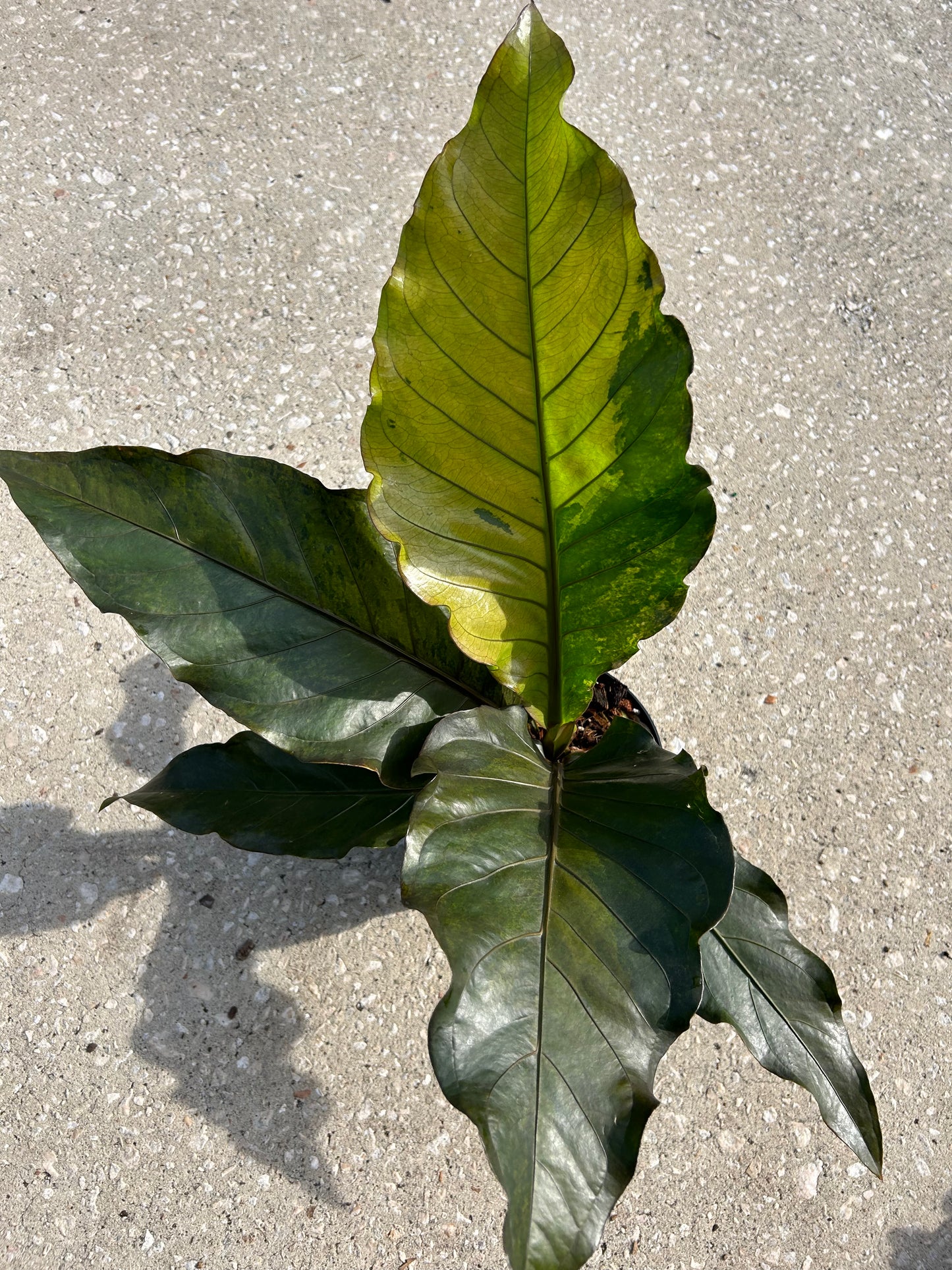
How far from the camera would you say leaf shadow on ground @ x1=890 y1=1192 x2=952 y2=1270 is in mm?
1094

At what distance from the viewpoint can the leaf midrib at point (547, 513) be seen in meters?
0.63

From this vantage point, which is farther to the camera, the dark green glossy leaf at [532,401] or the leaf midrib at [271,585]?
the leaf midrib at [271,585]

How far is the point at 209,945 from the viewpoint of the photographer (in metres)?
1.15

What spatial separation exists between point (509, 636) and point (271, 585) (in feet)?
0.62

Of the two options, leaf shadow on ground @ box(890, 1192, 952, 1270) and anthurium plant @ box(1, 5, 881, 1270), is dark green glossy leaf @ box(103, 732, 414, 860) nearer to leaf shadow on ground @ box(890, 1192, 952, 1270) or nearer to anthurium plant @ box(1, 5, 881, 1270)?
anthurium plant @ box(1, 5, 881, 1270)

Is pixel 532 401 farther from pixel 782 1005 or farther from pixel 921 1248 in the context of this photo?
pixel 921 1248

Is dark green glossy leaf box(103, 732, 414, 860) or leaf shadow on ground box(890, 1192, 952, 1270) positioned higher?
dark green glossy leaf box(103, 732, 414, 860)

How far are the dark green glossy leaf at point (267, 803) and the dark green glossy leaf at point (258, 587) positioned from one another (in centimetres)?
11

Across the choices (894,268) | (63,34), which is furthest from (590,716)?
(63,34)

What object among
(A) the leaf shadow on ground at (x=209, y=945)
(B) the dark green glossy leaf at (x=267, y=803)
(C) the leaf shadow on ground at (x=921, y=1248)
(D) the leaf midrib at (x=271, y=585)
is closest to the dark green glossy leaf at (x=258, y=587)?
(D) the leaf midrib at (x=271, y=585)

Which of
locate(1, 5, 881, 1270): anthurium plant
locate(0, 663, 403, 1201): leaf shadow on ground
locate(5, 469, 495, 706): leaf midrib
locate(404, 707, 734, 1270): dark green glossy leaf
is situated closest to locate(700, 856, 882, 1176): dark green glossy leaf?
locate(1, 5, 881, 1270): anthurium plant

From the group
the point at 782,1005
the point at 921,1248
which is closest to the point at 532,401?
the point at 782,1005

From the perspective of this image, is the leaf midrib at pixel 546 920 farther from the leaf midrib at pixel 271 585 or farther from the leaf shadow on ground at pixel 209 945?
the leaf shadow on ground at pixel 209 945

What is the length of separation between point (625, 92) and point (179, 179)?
745mm
